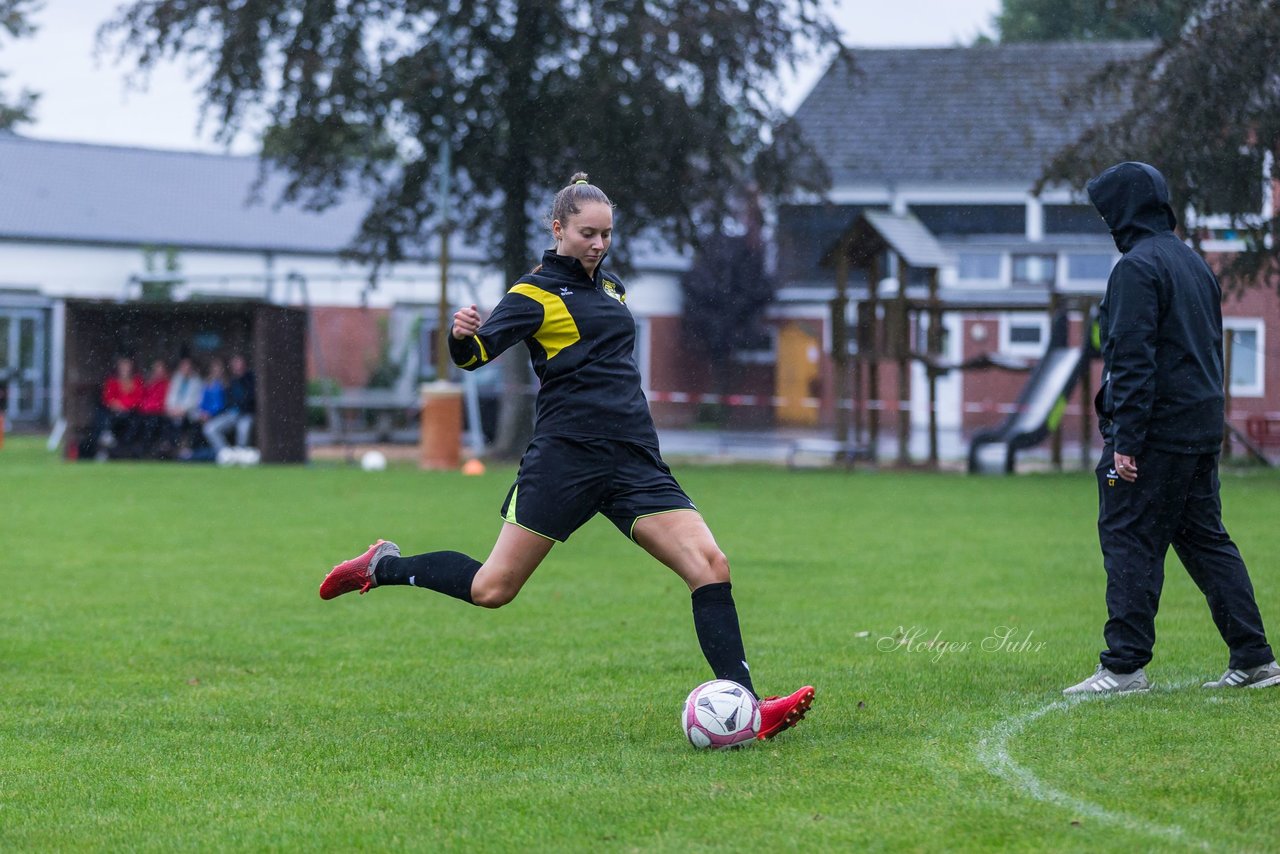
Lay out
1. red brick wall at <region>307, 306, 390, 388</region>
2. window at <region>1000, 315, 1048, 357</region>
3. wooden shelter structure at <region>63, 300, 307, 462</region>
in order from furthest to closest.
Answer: red brick wall at <region>307, 306, 390, 388</region>, window at <region>1000, 315, 1048, 357</region>, wooden shelter structure at <region>63, 300, 307, 462</region>

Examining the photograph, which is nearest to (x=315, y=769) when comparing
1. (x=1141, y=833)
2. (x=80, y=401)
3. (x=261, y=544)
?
(x=1141, y=833)

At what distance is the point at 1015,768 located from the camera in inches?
195

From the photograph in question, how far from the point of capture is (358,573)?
245 inches

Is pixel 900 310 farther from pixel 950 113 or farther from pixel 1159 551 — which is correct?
pixel 950 113

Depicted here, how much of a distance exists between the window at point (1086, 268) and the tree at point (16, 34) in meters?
35.1

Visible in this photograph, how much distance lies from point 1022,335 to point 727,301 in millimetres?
9829

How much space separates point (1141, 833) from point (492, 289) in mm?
41285

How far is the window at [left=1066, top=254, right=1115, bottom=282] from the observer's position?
39406mm

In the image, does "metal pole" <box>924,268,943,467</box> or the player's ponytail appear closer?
the player's ponytail

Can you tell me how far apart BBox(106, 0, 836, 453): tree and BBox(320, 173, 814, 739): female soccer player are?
17965 mm

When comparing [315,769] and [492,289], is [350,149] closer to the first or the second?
[492,289]

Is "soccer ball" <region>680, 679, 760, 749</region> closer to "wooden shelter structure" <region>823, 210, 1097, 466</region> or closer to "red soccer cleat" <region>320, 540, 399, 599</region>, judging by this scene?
"red soccer cleat" <region>320, 540, 399, 599</region>

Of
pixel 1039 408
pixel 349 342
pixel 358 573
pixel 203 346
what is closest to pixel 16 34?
pixel 349 342

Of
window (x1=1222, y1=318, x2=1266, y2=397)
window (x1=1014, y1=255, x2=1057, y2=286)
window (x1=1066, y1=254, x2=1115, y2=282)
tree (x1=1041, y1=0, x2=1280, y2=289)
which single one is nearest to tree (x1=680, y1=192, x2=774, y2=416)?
window (x1=1014, y1=255, x2=1057, y2=286)
